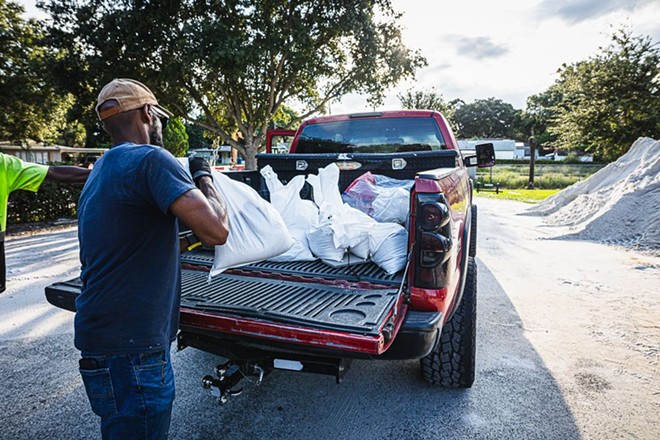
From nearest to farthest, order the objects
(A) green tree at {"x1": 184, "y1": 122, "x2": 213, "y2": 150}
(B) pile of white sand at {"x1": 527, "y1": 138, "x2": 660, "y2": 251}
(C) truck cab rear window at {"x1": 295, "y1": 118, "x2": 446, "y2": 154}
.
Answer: (C) truck cab rear window at {"x1": 295, "y1": 118, "x2": 446, "y2": 154}, (B) pile of white sand at {"x1": 527, "y1": 138, "x2": 660, "y2": 251}, (A) green tree at {"x1": 184, "y1": 122, "x2": 213, "y2": 150}

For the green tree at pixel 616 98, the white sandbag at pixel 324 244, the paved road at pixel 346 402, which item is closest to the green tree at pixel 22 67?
the paved road at pixel 346 402

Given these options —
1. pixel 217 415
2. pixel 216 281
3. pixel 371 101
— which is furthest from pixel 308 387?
pixel 371 101

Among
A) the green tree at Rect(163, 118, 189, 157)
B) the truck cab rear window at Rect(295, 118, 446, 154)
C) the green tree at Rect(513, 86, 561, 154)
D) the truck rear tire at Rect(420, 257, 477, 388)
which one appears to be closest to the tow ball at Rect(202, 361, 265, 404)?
the truck rear tire at Rect(420, 257, 477, 388)

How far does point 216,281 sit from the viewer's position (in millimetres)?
2668

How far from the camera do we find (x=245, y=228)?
2.18 m

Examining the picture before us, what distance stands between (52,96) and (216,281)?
1604 cm

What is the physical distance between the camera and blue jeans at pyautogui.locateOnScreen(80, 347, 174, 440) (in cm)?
147

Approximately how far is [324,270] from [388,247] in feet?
1.46

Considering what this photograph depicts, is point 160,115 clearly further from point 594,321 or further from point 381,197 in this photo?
point 594,321

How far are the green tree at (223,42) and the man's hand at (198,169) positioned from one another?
11021 millimetres

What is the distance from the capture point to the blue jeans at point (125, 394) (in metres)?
A: 1.47

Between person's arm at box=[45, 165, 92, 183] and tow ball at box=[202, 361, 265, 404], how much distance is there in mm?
1448

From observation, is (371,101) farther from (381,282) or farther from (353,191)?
(381,282)

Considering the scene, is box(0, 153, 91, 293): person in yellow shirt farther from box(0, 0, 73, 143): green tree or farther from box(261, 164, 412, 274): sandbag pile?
box(0, 0, 73, 143): green tree
